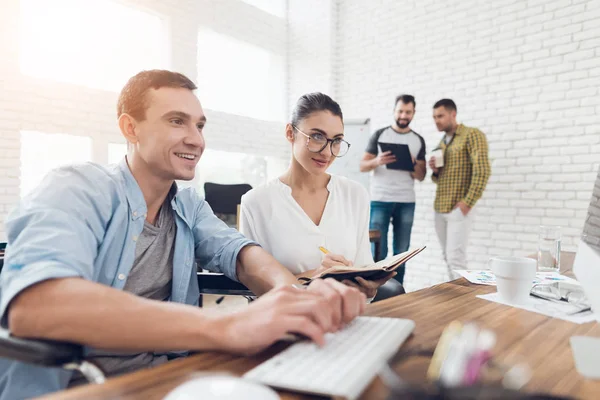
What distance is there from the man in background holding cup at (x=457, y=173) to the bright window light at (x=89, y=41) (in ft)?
8.82

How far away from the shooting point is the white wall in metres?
3.73

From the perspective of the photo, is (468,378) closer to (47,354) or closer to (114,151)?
(47,354)

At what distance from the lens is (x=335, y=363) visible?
566 millimetres

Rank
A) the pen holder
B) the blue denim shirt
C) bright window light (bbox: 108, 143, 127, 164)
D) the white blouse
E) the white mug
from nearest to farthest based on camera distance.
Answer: the pen holder < the blue denim shirt < the white mug < the white blouse < bright window light (bbox: 108, 143, 127, 164)

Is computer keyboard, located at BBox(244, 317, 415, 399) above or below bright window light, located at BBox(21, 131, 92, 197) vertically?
below

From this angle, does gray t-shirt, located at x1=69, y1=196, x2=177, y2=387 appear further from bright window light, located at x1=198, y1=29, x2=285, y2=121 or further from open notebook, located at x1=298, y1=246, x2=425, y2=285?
bright window light, located at x1=198, y1=29, x2=285, y2=121

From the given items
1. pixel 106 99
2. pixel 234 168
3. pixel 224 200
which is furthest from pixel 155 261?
pixel 234 168

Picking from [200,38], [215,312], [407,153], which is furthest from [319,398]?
[200,38]

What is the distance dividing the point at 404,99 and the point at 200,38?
2642mm

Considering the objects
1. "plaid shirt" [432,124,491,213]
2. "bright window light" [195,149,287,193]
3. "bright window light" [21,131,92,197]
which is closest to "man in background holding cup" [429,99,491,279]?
"plaid shirt" [432,124,491,213]

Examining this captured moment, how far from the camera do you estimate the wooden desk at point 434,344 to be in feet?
1.74

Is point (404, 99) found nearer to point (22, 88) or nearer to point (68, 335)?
point (22, 88)

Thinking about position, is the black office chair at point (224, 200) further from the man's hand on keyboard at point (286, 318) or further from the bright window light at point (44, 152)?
the man's hand on keyboard at point (286, 318)

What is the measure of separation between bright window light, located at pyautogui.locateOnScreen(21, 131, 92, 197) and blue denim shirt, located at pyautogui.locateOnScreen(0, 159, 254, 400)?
2753 millimetres
